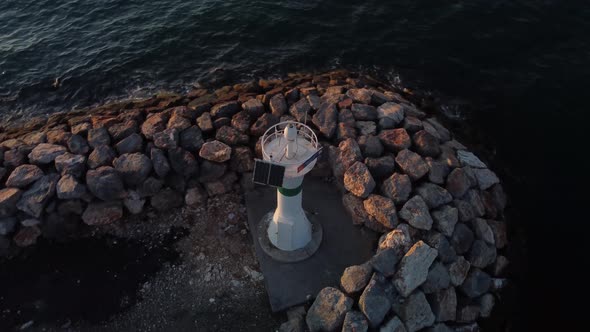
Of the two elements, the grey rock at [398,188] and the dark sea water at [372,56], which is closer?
the grey rock at [398,188]

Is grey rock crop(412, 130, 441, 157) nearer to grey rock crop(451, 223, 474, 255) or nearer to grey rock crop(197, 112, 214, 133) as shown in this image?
grey rock crop(451, 223, 474, 255)

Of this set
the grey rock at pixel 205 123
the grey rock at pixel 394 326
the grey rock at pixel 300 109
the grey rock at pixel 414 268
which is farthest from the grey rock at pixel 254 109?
the grey rock at pixel 394 326

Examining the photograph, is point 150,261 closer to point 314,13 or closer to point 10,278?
point 10,278

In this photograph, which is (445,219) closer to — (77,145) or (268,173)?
(268,173)

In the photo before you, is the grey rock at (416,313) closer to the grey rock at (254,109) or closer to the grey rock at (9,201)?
the grey rock at (254,109)

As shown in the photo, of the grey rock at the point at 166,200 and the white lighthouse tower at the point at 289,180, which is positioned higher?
the white lighthouse tower at the point at 289,180

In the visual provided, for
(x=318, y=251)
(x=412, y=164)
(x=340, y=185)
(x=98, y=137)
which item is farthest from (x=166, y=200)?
(x=412, y=164)

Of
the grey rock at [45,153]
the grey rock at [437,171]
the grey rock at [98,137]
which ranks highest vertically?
the grey rock at [98,137]
